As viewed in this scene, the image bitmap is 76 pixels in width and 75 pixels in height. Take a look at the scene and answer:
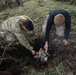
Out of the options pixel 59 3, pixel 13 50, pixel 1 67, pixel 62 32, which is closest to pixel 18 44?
pixel 13 50

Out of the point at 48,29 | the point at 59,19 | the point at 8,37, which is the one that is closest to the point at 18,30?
the point at 8,37

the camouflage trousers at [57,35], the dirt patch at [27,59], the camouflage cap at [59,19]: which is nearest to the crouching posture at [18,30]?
the dirt patch at [27,59]

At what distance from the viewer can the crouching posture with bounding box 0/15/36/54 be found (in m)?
5.27

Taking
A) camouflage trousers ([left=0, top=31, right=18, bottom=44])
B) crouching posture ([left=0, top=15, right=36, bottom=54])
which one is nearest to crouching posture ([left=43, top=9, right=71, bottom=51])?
crouching posture ([left=0, top=15, right=36, bottom=54])

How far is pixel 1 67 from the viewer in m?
5.70

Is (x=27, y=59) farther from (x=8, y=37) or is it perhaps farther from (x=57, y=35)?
(x=57, y=35)

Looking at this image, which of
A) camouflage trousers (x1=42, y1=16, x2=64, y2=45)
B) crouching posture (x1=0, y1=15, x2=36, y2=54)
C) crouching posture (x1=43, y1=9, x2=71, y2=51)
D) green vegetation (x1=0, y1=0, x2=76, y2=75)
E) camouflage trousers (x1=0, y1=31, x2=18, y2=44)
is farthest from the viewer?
green vegetation (x1=0, y1=0, x2=76, y2=75)

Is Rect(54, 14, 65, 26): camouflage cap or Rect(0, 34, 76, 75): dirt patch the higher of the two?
Rect(54, 14, 65, 26): camouflage cap

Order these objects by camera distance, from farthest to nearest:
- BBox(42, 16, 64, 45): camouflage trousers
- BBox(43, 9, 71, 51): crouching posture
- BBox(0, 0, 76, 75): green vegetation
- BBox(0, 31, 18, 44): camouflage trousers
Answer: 1. BBox(0, 0, 76, 75): green vegetation
2. BBox(42, 16, 64, 45): camouflage trousers
3. BBox(0, 31, 18, 44): camouflage trousers
4. BBox(43, 9, 71, 51): crouching posture

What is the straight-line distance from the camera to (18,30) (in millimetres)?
5344

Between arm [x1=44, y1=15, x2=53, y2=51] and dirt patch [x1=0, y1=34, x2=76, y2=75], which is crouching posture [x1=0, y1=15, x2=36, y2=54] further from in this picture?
arm [x1=44, y1=15, x2=53, y2=51]

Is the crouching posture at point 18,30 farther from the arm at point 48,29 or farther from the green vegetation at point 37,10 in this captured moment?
the green vegetation at point 37,10

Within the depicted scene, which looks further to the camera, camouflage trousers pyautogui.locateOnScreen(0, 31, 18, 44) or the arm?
camouflage trousers pyautogui.locateOnScreen(0, 31, 18, 44)

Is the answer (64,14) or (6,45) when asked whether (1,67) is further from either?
(64,14)
